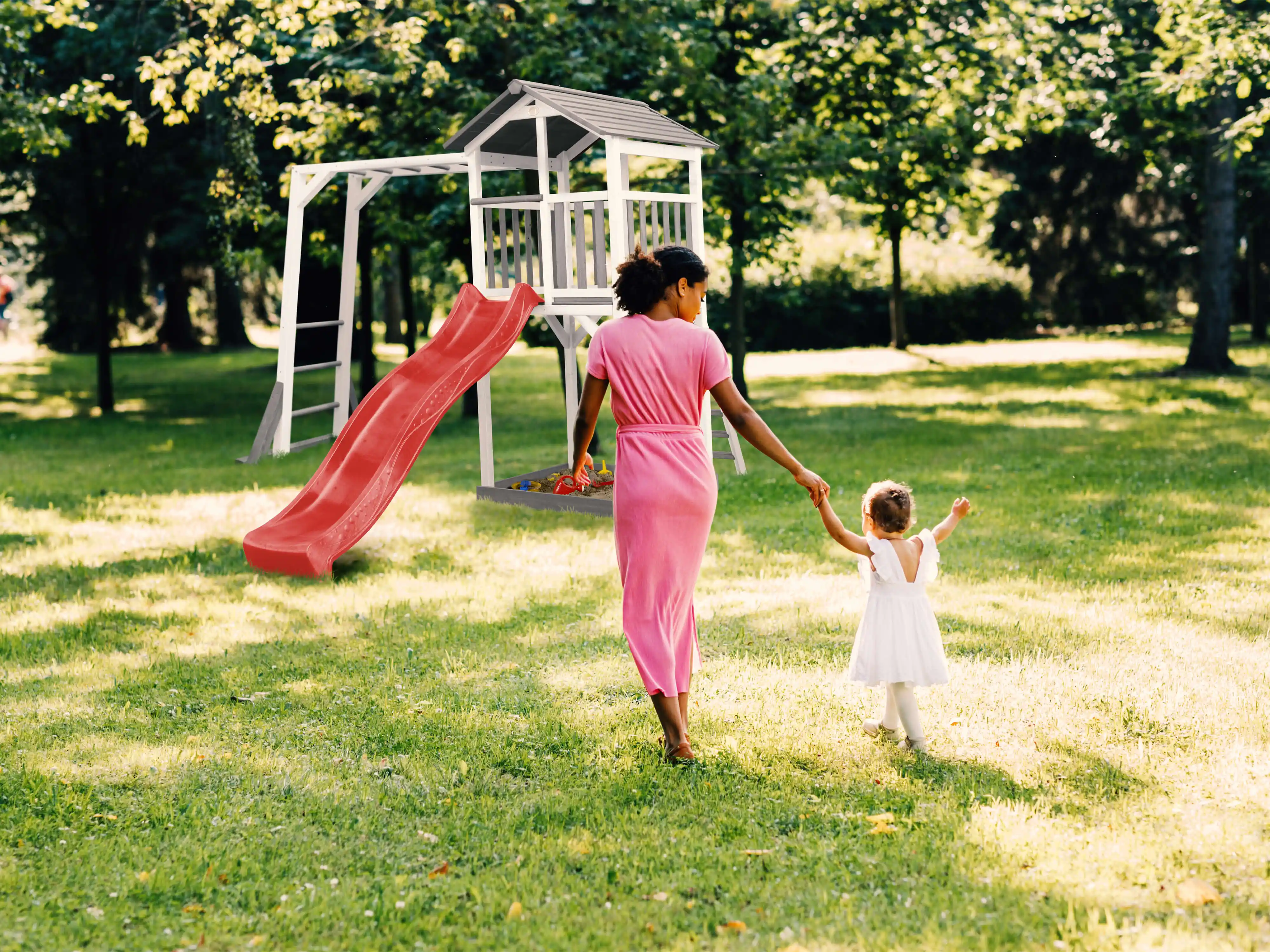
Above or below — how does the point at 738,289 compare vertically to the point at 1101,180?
below

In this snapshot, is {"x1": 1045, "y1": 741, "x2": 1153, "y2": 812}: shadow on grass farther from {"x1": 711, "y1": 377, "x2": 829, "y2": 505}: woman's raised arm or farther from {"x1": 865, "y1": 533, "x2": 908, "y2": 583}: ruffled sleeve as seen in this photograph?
{"x1": 711, "y1": 377, "x2": 829, "y2": 505}: woman's raised arm

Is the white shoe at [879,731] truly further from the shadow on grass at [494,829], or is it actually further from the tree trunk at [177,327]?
the tree trunk at [177,327]

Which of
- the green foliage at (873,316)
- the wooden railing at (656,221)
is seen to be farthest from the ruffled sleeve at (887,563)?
the green foliage at (873,316)

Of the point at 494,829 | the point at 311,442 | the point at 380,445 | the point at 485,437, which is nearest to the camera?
the point at 494,829

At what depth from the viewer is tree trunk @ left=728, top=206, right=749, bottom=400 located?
17359 mm

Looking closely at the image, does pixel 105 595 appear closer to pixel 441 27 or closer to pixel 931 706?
pixel 931 706

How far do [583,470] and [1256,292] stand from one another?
23.0m

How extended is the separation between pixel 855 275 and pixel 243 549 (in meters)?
25.5

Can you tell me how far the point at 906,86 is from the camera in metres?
19.0

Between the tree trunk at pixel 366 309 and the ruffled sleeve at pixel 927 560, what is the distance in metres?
11.7

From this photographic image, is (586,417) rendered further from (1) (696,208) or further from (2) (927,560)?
(1) (696,208)

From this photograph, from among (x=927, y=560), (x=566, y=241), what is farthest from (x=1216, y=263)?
(x=927, y=560)

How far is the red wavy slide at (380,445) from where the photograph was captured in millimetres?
8250

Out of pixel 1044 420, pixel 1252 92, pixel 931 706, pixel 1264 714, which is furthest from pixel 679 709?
pixel 1252 92
